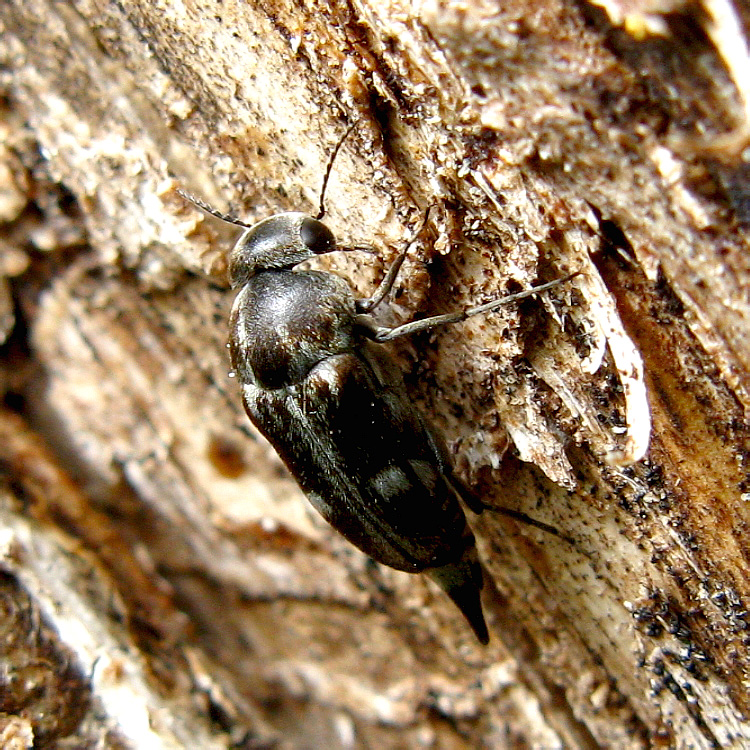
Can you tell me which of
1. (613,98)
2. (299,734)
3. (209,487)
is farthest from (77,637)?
(613,98)

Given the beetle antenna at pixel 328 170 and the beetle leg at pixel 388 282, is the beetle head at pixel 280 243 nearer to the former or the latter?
the beetle antenna at pixel 328 170

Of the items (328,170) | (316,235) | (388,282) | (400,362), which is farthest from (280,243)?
(400,362)

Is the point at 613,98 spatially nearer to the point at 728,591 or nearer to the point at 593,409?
the point at 593,409

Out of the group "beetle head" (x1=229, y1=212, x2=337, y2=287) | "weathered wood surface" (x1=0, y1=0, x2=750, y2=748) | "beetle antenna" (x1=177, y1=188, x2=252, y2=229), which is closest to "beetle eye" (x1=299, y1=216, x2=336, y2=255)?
"beetle head" (x1=229, y1=212, x2=337, y2=287)

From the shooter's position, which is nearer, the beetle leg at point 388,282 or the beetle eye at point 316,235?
the beetle leg at point 388,282

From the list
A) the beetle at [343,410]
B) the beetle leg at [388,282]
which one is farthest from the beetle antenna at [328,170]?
the beetle leg at [388,282]

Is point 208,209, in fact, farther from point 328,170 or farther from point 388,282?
point 388,282

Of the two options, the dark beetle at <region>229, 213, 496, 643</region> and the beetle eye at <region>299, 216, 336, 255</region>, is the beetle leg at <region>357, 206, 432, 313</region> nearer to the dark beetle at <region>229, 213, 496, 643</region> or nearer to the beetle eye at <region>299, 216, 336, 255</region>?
the dark beetle at <region>229, 213, 496, 643</region>

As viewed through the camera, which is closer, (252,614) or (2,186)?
(2,186)
